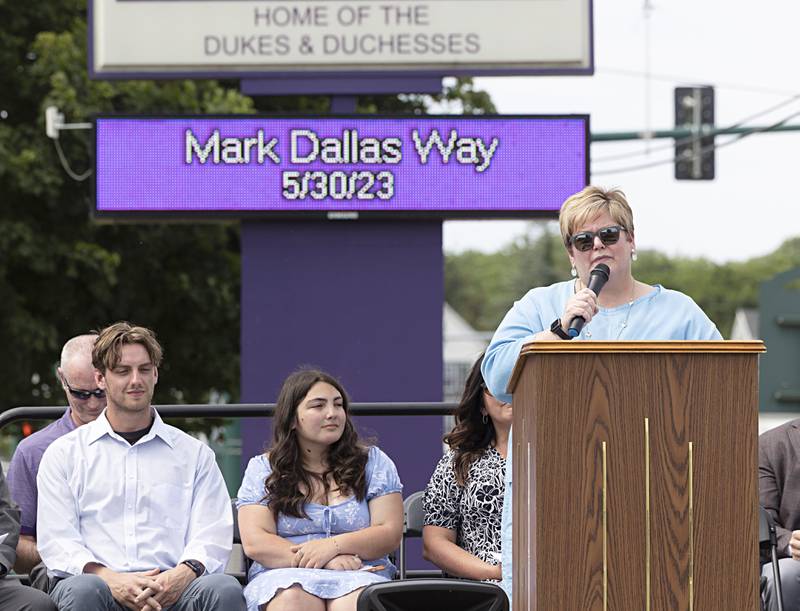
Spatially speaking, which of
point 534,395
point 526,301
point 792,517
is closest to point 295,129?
point 792,517

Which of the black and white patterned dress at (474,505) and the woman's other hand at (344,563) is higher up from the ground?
the black and white patterned dress at (474,505)

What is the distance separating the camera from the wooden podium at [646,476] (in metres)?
3.65

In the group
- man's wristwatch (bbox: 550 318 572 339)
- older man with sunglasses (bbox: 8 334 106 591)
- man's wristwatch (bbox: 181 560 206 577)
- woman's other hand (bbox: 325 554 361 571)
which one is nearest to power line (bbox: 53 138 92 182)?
older man with sunglasses (bbox: 8 334 106 591)

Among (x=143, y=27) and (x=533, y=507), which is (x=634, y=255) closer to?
(x=533, y=507)

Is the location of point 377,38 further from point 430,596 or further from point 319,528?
point 430,596

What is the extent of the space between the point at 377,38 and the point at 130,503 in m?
6.12

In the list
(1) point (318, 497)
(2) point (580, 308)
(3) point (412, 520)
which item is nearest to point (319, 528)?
(1) point (318, 497)

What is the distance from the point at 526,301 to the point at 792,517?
7.54ft

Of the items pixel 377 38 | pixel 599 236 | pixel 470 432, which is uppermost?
pixel 377 38

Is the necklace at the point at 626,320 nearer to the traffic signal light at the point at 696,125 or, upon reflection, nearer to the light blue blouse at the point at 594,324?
the light blue blouse at the point at 594,324

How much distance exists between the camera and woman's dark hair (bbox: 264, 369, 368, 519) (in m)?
5.90

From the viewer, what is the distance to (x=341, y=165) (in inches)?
425

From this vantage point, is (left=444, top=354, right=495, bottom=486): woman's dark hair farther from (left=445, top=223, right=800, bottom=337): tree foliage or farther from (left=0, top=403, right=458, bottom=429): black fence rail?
(left=445, top=223, right=800, bottom=337): tree foliage

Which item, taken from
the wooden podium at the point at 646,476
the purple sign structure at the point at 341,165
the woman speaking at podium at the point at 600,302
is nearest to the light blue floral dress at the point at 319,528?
the woman speaking at podium at the point at 600,302
